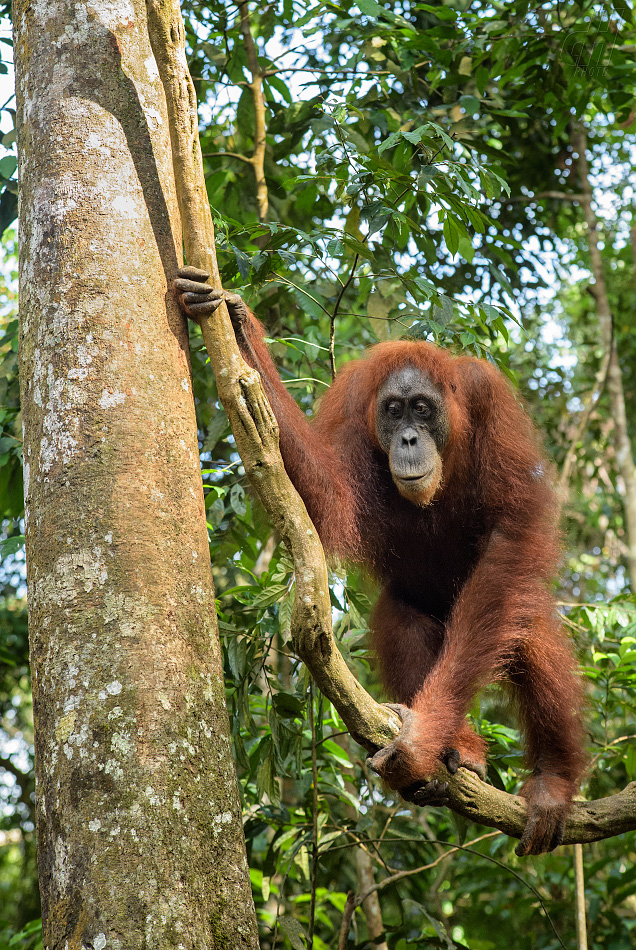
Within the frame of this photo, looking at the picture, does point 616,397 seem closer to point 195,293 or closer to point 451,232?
A: point 451,232

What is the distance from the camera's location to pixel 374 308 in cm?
325

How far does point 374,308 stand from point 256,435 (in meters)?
1.50

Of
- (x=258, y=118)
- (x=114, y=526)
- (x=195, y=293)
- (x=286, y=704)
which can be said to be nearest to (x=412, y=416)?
(x=286, y=704)

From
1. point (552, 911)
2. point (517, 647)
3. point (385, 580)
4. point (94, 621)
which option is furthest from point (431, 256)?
point (552, 911)

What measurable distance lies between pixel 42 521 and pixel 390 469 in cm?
141

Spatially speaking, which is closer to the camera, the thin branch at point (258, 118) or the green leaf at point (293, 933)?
the green leaf at point (293, 933)

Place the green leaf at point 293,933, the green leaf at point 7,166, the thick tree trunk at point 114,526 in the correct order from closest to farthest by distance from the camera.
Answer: the thick tree trunk at point 114,526
the green leaf at point 293,933
the green leaf at point 7,166

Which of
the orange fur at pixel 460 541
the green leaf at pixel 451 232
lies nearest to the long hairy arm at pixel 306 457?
the orange fur at pixel 460 541

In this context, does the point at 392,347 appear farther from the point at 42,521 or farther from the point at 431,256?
the point at 42,521

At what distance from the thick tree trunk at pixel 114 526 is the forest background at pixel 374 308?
2.83 ft

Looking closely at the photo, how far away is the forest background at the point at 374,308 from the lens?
2908mm

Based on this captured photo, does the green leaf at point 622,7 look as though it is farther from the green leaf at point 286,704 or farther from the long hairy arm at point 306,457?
the green leaf at point 286,704

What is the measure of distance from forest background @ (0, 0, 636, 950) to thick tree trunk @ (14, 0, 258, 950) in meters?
0.86

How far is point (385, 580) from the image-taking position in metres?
3.22
